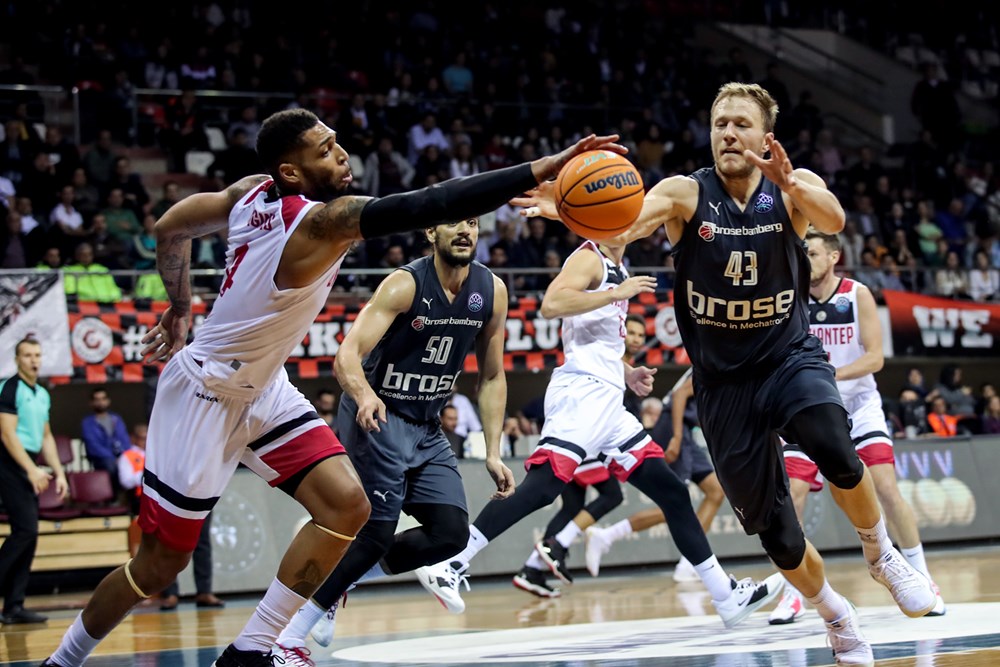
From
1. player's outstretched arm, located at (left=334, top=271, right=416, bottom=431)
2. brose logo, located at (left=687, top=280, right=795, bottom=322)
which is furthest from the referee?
brose logo, located at (left=687, top=280, right=795, bottom=322)

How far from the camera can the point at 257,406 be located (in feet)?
18.5

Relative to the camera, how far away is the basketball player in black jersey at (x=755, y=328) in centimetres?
600

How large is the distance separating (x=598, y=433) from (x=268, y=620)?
393 cm

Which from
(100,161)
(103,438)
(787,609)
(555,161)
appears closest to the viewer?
(555,161)

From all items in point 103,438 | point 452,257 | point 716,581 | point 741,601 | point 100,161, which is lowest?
point 741,601

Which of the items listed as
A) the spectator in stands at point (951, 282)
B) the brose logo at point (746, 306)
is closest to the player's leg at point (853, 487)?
the brose logo at point (746, 306)

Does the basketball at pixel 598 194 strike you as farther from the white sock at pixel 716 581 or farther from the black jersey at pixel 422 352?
the white sock at pixel 716 581

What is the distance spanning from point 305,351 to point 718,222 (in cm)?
1032

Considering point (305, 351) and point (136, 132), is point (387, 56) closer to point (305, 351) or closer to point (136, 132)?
point (136, 132)

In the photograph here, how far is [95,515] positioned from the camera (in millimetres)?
13617

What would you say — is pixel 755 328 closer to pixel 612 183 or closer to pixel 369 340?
pixel 612 183

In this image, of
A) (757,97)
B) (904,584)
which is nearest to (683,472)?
(904,584)

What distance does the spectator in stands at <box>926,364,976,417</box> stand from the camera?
63.4ft

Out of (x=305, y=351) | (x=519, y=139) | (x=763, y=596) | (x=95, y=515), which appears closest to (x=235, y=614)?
(x=95, y=515)
